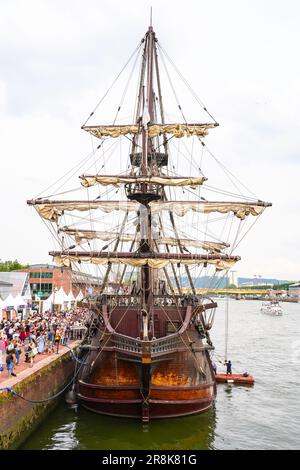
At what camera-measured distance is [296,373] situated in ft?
101

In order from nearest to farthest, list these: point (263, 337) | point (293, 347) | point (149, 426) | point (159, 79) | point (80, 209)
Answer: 1. point (149, 426)
2. point (80, 209)
3. point (159, 79)
4. point (293, 347)
5. point (263, 337)

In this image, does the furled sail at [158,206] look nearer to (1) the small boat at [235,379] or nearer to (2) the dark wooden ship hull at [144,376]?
(2) the dark wooden ship hull at [144,376]

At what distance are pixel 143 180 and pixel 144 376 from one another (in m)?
9.13

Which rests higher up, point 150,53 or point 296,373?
point 150,53

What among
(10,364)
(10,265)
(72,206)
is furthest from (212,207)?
(10,265)

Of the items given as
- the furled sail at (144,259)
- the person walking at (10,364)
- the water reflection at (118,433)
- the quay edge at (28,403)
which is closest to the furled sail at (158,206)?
the furled sail at (144,259)

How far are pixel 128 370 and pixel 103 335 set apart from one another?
1.70m

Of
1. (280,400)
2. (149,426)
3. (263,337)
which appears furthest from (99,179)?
(263,337)

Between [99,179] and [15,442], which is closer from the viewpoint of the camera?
[15,442]

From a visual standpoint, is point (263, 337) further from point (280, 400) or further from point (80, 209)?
point (80, 209)

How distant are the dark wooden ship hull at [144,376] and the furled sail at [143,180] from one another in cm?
624

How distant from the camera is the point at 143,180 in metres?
22.9

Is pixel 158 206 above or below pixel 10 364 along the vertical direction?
above

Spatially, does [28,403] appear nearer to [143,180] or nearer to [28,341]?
[28,341]
